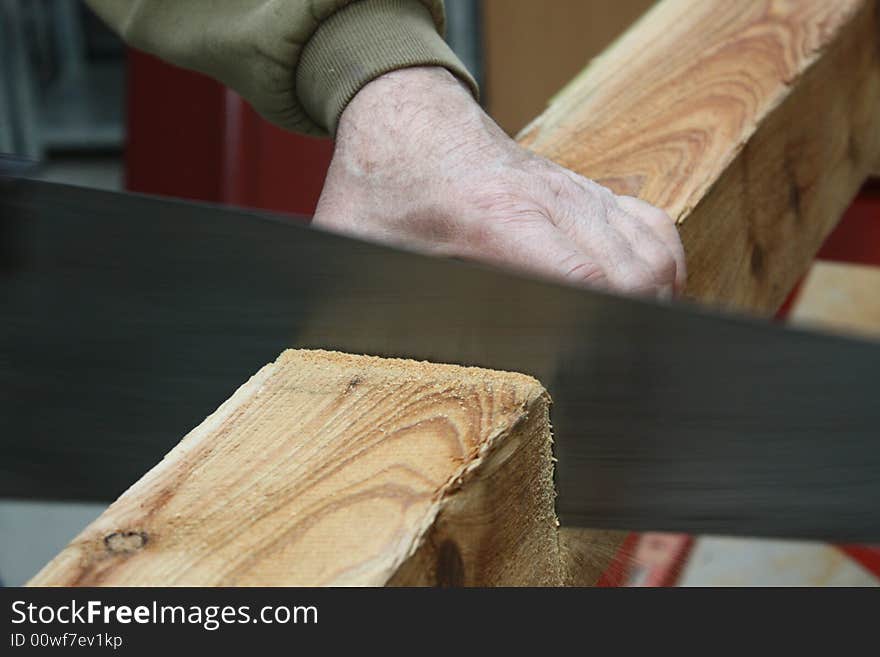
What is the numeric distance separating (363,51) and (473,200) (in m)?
0.26

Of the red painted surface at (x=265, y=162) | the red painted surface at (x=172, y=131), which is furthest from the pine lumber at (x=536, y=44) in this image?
the red painted surface at (x=172, y=131)

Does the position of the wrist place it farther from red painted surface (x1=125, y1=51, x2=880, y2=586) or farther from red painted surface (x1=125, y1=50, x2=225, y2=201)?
red painted surface (x1=125, y1=50, x2=225, y2=201)

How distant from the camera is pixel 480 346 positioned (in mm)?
715

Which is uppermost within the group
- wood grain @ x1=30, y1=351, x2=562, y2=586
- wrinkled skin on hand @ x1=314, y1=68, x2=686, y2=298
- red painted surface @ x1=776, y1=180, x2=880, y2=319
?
red painted surface @ x1=776, y1=180, x2=880, y2=319

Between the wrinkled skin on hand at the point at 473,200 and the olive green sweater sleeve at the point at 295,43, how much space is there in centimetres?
3

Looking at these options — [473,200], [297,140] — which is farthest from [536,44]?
[473,200]

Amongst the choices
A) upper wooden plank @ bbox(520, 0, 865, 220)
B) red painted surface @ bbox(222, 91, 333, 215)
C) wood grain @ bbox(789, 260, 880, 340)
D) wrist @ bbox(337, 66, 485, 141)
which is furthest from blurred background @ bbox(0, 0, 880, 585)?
wrist @ bbox(337, 66, 485, 141)

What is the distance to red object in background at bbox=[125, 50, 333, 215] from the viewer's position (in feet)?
7.97

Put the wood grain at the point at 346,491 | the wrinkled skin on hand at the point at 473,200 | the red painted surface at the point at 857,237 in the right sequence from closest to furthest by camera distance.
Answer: the wood grain at the point at 346,491, the wrinkled skin on hand at the point at 473,200, the red painted surface at the point at 857,237

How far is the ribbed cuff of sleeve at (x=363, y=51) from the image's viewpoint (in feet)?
3.36

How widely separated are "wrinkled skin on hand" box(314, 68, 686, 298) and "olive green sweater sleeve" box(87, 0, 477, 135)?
1.3 inches

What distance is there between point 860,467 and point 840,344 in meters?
0.10

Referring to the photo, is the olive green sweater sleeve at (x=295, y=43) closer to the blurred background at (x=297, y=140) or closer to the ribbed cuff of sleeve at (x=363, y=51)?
the ribbed cuff of sleeve at (x=363, y=51)

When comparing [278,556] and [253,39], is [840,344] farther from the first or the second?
[253,39]
